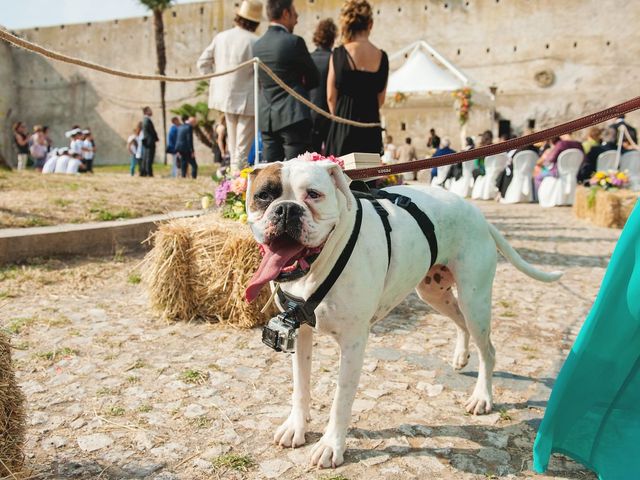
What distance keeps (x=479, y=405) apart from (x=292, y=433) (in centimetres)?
102

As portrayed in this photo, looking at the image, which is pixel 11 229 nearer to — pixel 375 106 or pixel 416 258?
pixel 375 106

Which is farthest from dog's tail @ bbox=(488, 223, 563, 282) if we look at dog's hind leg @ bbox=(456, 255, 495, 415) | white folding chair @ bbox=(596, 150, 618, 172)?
white folding chair @ bbox=(596, 150, 618, 172)

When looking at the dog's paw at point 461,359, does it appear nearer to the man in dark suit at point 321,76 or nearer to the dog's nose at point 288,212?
the dog's nose at point 288,212

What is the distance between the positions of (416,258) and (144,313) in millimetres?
2583

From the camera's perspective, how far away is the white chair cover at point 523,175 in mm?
13781

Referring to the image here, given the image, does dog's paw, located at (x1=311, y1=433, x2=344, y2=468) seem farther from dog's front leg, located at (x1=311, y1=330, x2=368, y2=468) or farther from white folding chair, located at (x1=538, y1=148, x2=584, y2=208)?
white folding chair, located at (x1=538, y1=148, x2=584, y2=208)

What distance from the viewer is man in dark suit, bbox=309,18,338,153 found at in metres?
5.47

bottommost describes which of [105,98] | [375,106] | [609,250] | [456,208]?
[609,250]

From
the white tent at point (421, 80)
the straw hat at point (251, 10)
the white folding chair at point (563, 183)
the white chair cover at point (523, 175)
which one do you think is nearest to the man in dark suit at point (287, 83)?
the straw hat at point (251, 10)

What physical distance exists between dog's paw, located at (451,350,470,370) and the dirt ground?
3.00m

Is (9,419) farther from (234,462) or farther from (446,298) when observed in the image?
(446,298)

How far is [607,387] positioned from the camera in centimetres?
195

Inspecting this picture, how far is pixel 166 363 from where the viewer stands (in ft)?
10.5

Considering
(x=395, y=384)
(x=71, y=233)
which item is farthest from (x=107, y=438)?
(x=71, y=233)
